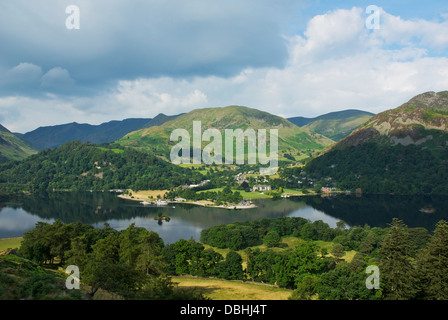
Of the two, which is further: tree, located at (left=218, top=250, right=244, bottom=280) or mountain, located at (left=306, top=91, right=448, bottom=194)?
mountain, located at (left=306, top=91, right=448, bottom=194)

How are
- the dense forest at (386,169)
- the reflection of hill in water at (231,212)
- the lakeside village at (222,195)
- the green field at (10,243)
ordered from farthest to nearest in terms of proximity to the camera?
the dense forest at (386,169) < the lakeside village at (222,195) < the reflection of hill in water at (231,212) < the green field at (10,243)

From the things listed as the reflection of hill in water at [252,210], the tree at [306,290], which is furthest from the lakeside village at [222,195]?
the tree at [306,290]

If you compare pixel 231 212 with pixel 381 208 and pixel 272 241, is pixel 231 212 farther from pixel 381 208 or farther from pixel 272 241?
pixel 381 208

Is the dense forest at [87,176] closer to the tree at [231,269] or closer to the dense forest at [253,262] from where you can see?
the dense forest at [253,262]

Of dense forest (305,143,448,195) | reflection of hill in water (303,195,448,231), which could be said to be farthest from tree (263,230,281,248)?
dense forest (305,143,448,195)

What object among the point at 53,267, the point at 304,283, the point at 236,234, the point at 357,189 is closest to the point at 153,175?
the point at 357,189

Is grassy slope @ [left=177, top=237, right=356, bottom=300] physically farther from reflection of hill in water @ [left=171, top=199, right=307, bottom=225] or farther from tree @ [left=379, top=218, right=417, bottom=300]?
reflection of hill in water @ [left=171, top=199, right=307, bottom=225]
